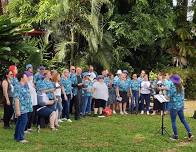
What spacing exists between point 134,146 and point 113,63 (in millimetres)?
11523

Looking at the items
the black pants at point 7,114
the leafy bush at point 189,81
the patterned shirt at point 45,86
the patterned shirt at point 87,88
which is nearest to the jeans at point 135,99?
the patterned shirt at point 87,88

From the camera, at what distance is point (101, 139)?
39.9 feet

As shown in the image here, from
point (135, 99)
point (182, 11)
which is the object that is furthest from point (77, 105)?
point (182, 11)

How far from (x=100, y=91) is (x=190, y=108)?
593 cm

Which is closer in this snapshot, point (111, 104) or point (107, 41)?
point (111, 104)

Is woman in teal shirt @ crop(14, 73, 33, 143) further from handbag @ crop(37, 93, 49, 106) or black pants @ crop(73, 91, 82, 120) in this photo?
black pants @ crop(73, 91, 82, 120)

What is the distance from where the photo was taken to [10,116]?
43.7 ft

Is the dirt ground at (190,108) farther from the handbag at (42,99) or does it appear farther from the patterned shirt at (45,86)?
the handbag at (42,99)

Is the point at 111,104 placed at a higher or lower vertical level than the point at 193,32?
lower

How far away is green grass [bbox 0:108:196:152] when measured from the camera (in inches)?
432

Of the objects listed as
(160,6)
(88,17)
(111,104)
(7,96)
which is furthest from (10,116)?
(160,6)

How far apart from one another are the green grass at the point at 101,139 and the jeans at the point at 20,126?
165 mm

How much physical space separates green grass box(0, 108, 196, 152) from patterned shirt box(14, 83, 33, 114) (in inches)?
32.3

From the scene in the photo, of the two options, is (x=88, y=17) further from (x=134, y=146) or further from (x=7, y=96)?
(x=134, y=146)
